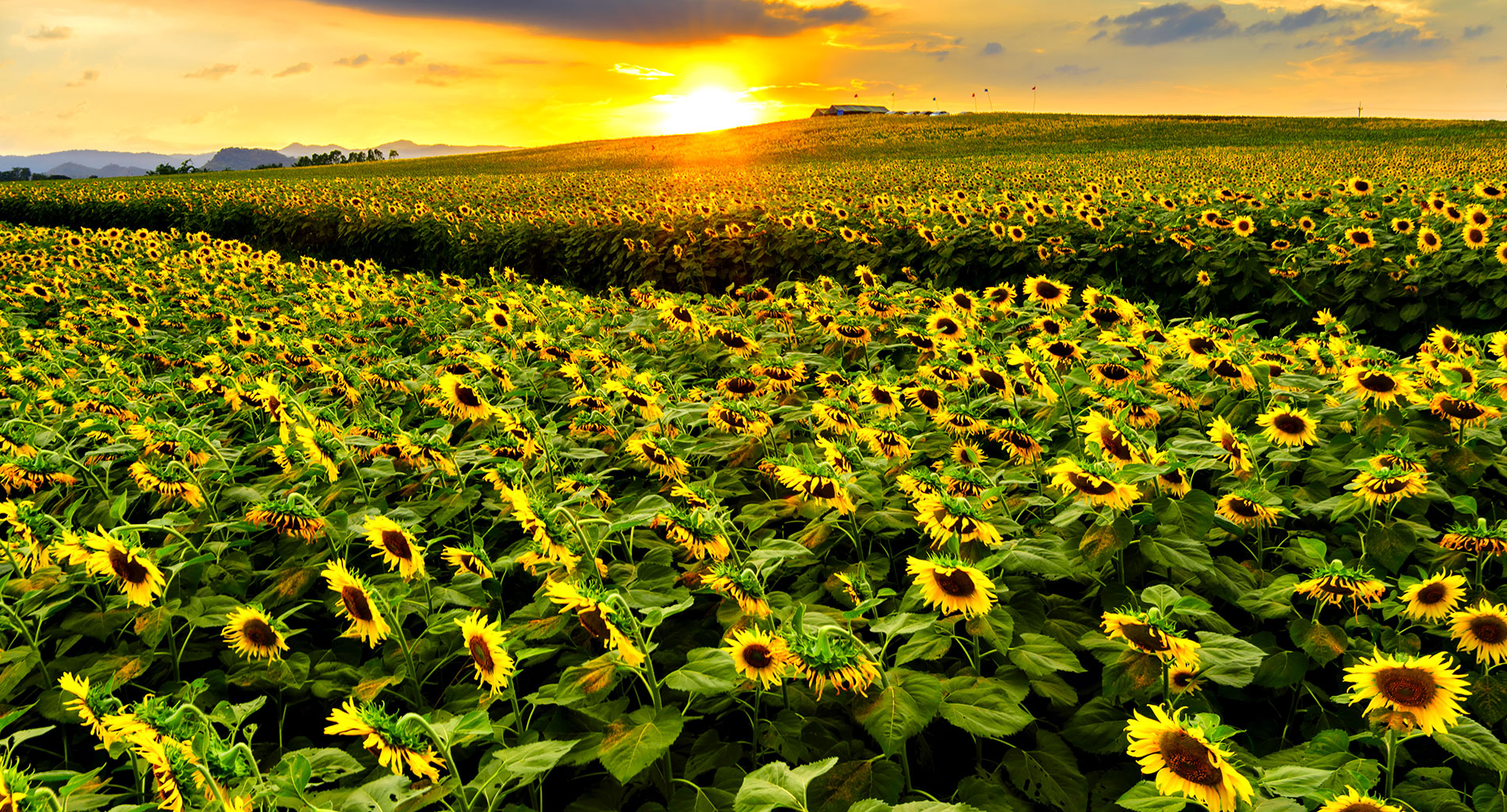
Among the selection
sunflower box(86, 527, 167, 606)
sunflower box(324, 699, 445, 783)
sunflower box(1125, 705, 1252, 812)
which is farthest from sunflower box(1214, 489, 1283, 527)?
sunflower box(86, 527, 167, 606)

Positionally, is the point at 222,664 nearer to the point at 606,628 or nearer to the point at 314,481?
the point at 314,481

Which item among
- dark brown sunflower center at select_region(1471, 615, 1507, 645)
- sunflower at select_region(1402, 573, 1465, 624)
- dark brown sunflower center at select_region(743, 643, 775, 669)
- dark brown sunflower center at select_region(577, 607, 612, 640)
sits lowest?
dark brown sunflower center at select_region(1471, 615, 1507, 645)

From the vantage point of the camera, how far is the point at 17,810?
1396mm

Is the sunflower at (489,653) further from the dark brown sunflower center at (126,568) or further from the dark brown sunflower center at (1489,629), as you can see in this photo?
the dark brown sunflower center at (1489,629)

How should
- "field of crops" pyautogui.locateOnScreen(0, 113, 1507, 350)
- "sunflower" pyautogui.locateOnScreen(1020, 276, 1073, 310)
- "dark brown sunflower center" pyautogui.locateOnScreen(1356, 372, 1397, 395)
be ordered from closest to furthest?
"dark brown sunflower center" pyautogui.locateOnScreen(1356, 372, 1397, 395), "sunflower" pyautogui.locateOnScreen(1020, 276, 1073, 310), "field of crops" pyautogui.locateOnScreen(0, 113, 1507, 350)

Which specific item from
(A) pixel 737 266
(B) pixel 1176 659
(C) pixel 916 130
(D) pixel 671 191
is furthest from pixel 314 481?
(C) pixel 916 130

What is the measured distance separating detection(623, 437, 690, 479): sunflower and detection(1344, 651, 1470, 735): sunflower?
1945 millimetres

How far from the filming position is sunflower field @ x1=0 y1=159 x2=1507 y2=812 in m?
1.75

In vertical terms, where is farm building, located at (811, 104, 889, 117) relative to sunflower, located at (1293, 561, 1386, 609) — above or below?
above

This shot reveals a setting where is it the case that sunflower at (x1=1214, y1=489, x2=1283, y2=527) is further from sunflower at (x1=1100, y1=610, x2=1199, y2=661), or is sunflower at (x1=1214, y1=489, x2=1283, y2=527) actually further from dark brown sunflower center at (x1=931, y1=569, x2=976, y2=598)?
dark brown sunflower center at (x1=931, y1=569, x2=976, y2=598)

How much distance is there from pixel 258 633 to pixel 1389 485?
126 inches

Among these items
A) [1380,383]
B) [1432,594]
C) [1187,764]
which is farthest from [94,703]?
[1380,383]

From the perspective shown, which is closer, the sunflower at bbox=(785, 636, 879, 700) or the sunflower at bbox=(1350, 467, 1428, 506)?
the sunflower at bbox=(785, 636, 879, 700)

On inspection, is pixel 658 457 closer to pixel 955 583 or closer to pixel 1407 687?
pixel 955 583
